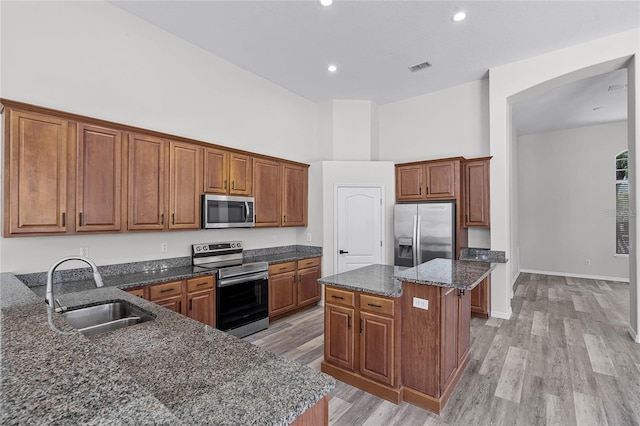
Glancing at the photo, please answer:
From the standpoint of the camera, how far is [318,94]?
5574 millimetres

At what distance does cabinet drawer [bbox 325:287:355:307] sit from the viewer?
274 cm

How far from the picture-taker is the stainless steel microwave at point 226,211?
376 centimetres

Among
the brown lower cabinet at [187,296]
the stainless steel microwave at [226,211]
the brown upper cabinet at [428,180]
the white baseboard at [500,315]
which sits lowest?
the white baseboard at [500,315]

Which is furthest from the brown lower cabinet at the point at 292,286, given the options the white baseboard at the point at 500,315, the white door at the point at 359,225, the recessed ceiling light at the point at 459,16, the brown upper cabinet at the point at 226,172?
the recessed ceiling light at the point at 459,16

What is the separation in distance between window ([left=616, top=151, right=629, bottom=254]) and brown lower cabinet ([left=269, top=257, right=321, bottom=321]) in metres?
7.12

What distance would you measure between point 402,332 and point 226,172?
9.50 ft

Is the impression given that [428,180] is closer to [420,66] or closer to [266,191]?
[420,66]

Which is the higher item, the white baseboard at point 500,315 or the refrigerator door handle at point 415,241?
the refrigerator door handle at point 415,241

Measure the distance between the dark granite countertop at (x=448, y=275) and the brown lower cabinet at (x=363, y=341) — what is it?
0.27 meters

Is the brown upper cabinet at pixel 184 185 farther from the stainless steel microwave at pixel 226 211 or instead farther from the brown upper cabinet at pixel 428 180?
the brown upper cabinet at pixel 428 180

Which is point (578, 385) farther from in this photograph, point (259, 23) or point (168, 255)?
point (259, 23)

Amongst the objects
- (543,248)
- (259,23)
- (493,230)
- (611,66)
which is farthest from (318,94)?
(543,248)

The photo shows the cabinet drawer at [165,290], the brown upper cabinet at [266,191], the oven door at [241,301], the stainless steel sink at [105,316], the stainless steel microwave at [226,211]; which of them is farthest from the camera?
the brown upper cabinet at [266,191]

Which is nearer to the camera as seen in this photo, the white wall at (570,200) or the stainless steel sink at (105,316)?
the stainless steel sink at (105,316)
